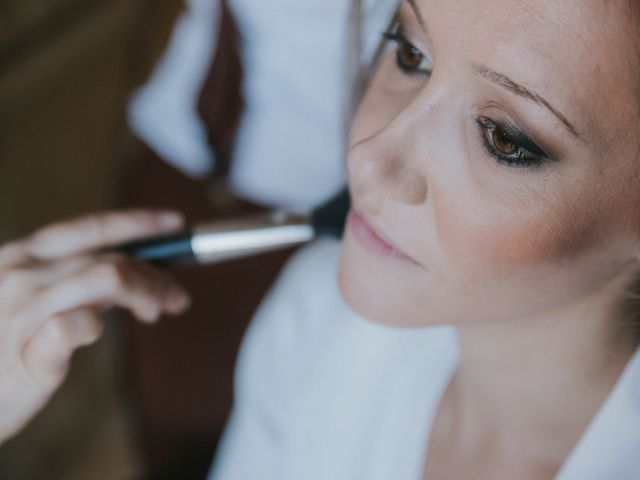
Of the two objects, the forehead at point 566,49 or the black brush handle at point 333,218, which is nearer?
the forehead at point 566,49

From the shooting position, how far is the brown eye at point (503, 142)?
48 cm

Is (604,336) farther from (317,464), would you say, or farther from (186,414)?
(186,414)

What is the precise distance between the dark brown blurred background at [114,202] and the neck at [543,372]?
359 mm

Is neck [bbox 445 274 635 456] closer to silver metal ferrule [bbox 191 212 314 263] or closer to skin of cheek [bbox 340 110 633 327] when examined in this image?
skin of cheek [bbox 340 110 633 327]

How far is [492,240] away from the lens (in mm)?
501

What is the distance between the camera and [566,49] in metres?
0.43

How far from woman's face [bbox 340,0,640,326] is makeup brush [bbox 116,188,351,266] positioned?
0.08 metres

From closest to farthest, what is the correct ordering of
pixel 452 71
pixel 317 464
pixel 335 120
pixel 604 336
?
1. pixel 452 71
2. pixel 604 336
3. pixel 317 464
4. pixel 335 120

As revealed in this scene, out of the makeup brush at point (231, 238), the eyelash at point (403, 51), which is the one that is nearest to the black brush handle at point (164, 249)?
the makeup brush at point (231, 238)

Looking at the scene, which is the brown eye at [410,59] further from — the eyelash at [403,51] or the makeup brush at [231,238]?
the makeup brush at [231,238]

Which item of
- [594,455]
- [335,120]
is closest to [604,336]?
[594,455]

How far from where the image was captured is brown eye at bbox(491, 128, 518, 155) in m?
0.48

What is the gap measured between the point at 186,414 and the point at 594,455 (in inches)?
20.5

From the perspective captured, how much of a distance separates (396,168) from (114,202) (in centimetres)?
62
